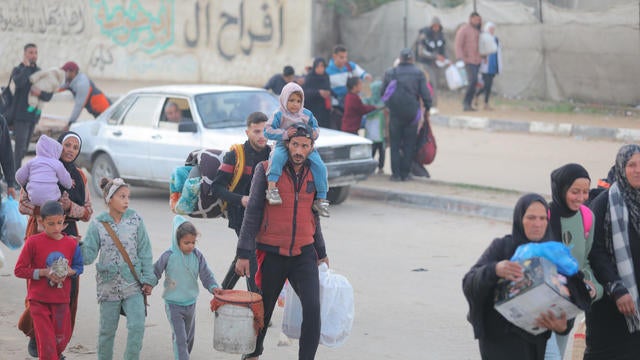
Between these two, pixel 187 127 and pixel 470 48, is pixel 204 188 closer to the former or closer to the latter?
pixel 187 127

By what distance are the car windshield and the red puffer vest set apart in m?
7.18

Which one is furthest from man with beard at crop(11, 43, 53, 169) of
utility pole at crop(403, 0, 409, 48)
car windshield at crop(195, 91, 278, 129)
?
utility pole at crop(403, 0, 409, 48)

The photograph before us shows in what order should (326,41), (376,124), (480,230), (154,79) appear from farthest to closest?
(154,79)
(326,41)
(376,124)
(480,230)

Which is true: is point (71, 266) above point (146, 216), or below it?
above

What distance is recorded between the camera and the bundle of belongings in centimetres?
485

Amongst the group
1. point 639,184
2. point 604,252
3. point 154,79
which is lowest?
point 154,79

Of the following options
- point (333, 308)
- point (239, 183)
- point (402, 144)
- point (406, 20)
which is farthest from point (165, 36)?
point (333, 308)

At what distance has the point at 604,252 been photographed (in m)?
5.96

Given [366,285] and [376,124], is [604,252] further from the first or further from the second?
[376,124]

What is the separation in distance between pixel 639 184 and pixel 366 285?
4423mm

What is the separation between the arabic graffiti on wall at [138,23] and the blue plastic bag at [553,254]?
1086 inches

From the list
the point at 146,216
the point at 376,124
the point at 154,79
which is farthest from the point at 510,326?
the point at 154,79

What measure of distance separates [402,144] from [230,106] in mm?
2944

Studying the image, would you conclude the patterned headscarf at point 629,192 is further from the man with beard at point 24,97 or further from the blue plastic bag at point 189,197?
the man with beard at point 24,97
